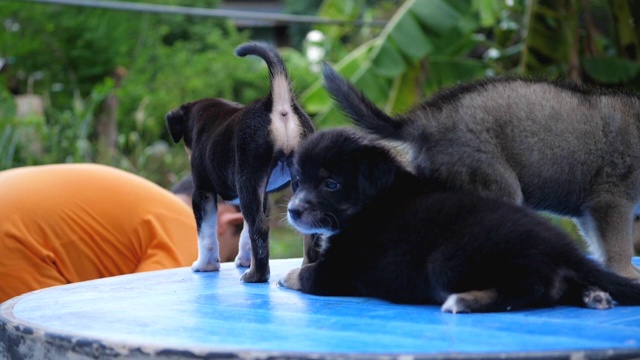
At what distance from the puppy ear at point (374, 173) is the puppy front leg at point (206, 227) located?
0.99 meters

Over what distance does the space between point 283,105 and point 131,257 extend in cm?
240

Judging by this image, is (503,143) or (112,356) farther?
(503,143)

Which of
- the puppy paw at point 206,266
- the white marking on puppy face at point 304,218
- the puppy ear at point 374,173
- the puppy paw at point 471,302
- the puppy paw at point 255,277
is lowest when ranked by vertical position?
the puppy paw at point 206,266

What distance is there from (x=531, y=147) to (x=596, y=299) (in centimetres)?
65

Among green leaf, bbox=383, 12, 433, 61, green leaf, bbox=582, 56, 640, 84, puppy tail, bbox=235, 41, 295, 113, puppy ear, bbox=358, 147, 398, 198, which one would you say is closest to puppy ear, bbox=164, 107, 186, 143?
puppy tail, bbox=235, 41, 295, 113

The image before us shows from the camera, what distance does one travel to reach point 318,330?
2.23m

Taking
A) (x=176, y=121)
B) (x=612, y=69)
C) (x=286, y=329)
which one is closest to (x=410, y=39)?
(x=612, y=69)

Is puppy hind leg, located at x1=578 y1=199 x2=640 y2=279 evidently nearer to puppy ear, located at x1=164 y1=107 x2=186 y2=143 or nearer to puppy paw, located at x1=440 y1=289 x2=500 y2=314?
puppy paw, located at x1=440 y1=289 x2=500 y2=314

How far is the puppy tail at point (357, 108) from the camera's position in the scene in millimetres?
2881

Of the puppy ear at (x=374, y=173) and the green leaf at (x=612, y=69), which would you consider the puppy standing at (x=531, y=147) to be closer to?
the puppy ear at (x=374, y=173)

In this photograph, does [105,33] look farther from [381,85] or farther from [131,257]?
[131,257]

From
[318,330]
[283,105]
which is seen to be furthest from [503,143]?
[318,330]

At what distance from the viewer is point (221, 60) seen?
18.1 m

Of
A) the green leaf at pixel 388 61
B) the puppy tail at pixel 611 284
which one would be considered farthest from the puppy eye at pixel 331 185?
the green leaf at pixel 388 61
